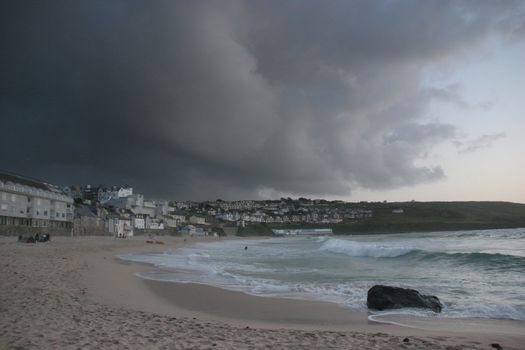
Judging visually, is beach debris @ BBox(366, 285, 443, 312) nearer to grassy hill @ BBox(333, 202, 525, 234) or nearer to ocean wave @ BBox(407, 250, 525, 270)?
ocean wave @ BBox(407, 250, 525, 270)

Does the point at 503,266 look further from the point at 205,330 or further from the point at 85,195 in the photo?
the point at 85,195

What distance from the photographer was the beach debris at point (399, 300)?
1123 centimetres

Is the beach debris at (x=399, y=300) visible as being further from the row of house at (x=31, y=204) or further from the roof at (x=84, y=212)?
the roof at (x=84, y=212)

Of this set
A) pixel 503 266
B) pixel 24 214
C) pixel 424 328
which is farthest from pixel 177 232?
pixel 424 328

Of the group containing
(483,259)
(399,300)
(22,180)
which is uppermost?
(22,180)

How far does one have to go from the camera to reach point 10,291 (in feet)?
36.3

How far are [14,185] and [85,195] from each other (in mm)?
72889

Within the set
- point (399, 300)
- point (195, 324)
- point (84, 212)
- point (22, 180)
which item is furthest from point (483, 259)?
point (84, 212)

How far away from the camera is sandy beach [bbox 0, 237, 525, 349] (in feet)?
22.2

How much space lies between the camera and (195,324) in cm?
859

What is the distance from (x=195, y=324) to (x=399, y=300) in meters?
5.95

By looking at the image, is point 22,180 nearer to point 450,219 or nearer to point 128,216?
point 128,216

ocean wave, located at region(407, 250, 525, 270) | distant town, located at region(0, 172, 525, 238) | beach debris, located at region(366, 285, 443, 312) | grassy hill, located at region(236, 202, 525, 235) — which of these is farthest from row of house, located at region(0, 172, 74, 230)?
grassy hill, located at region(236, 202, 525, 235)

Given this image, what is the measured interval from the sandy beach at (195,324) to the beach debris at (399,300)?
921mm
